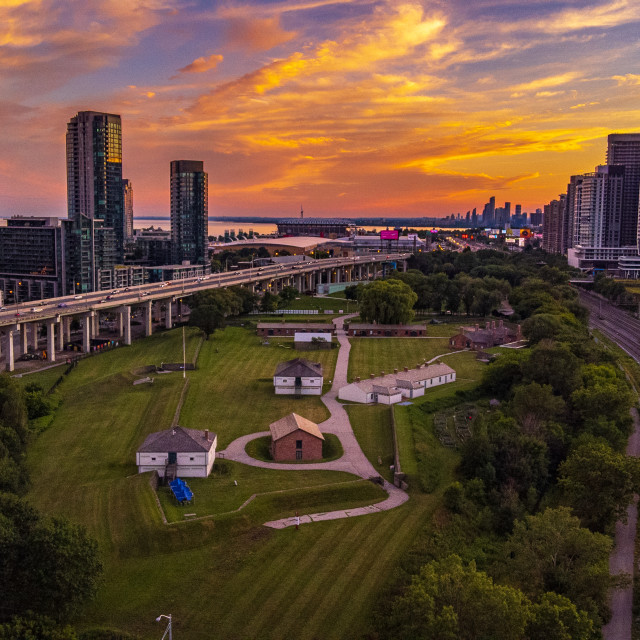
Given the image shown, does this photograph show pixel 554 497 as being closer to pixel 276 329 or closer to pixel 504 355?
pixel 504 355

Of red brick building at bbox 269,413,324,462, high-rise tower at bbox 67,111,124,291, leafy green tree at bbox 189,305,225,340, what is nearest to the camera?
red brick building at bbox 269,413,324,462

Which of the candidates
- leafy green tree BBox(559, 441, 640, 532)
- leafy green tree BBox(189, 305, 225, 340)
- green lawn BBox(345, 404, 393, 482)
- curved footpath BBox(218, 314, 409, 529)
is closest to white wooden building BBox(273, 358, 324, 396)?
curved footpath BBox(218, 314, 409, 529)

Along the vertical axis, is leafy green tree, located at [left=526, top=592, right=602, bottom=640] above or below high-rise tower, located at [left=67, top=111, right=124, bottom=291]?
below

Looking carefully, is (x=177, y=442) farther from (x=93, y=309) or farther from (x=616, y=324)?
(x=616, y=324)

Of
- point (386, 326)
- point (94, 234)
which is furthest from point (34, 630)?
point (94, 234)

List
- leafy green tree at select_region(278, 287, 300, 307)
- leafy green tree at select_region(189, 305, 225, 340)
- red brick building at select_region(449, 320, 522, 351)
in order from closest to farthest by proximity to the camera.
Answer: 1. red brick building at select_region(449, 320, 522, 351)
2. leafy green tree at select_region(189, 305, 225, 340)
3. leafy green tree at select_region(278, 287, 300, 307)

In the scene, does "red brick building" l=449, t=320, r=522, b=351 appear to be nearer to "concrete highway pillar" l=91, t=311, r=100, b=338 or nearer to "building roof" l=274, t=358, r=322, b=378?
"building roof" l=274, t=358, r=322, b=378

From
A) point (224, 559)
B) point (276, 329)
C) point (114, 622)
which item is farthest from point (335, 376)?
Result: point (114, 622)
